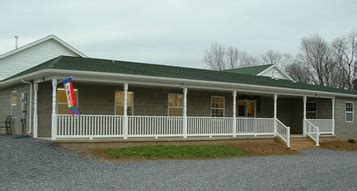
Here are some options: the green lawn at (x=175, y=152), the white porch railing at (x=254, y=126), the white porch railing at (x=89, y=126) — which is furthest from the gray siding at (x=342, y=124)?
the white porch railing at (x=89, y=126)

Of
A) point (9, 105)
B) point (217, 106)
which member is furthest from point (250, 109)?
point (9, 105)

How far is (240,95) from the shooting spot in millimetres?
26031

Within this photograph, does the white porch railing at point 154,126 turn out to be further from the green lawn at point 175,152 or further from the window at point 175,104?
the window at point 175,104

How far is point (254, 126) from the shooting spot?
2281 centimetres

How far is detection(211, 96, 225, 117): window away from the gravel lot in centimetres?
694

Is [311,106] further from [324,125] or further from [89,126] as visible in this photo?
[89,126]

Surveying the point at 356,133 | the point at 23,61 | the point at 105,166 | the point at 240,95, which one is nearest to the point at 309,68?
the point at 356,133

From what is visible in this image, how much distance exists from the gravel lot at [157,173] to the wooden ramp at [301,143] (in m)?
5.62

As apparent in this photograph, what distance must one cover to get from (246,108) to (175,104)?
19.0 feet

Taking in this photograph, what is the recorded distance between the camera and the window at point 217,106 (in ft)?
79.1

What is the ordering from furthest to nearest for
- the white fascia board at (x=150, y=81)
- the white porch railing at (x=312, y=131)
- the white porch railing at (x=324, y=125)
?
1. the white porch railing at (x=324, y=125)
2. the white porch railing at (x=312, y=131)
3. the white fascia board at (x=150, y=81)

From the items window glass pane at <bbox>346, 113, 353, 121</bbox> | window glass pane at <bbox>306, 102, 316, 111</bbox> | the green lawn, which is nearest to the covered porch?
the green lawn

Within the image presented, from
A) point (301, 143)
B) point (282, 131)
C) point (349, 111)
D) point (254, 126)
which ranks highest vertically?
point (349, 111)

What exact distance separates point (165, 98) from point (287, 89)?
6.58m
